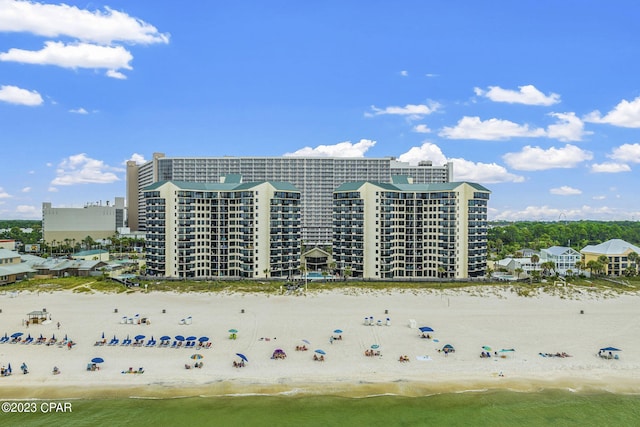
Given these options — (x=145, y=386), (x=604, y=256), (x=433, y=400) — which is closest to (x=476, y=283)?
(x=604, y=256)

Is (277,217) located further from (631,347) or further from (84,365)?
(631,347)

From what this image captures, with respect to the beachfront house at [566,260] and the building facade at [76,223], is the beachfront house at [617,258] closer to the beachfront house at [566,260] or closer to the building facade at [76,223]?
the beachfront house at [566,260]

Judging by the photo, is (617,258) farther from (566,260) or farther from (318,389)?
(318,389)

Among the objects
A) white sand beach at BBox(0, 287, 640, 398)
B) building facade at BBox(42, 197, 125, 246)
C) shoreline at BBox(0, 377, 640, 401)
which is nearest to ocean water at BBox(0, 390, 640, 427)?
shoreline at BBox(0, 377, 640, 401)

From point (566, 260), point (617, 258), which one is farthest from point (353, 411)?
point (617, 258)

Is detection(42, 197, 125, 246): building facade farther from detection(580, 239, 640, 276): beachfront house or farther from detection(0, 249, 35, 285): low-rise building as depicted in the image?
detection(580, 239, 640, 276): beachfront house
